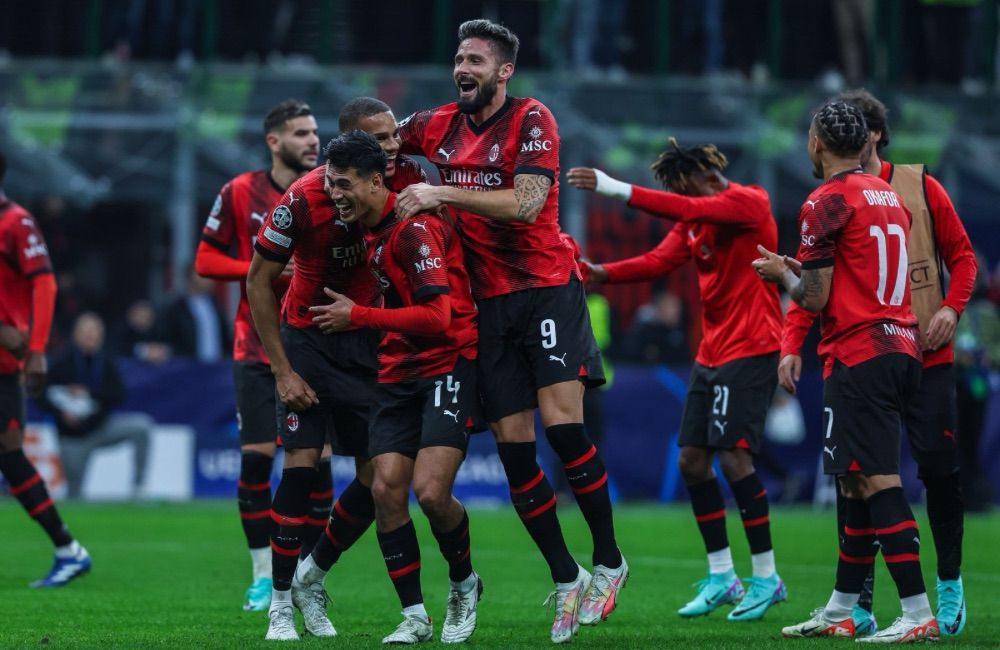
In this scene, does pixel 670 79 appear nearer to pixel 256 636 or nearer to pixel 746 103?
pixel 746 103

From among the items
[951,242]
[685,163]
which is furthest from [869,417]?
[685,163]

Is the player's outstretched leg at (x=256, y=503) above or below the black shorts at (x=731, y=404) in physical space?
below

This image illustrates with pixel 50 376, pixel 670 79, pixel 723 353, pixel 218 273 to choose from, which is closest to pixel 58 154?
pixel 50 376

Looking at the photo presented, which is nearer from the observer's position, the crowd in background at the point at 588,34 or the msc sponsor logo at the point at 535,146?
the msc sponsor logo at the point at 535,146

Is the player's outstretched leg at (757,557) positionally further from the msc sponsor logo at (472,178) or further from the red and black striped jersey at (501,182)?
the msc sponsor logo at (472,178)

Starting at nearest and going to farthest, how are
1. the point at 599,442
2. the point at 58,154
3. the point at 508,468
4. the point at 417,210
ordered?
the point at 417,210
the point at 508,468
the point at 599,442
the point at 58,154

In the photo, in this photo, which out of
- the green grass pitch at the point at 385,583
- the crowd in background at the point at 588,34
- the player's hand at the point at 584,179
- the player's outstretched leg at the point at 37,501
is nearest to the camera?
the green grass pitch at the point at 385,583

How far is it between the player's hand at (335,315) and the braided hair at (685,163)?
2550 mm

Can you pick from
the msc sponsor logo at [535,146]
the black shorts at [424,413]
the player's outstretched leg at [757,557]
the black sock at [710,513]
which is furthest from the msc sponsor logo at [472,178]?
the player's outstretched leg at [757,557]

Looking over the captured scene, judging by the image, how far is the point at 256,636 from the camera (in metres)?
7.62

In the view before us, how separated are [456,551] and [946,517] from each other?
2.48 metres

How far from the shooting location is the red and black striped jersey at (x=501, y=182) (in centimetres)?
Result: 771

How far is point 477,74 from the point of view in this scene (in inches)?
303

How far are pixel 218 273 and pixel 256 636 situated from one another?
2.49 meters
